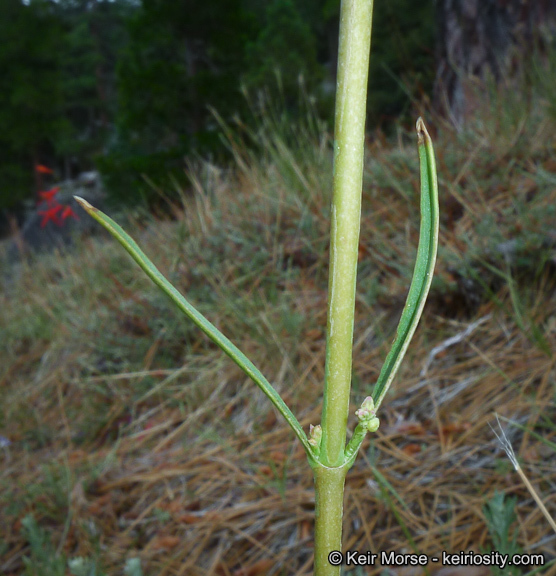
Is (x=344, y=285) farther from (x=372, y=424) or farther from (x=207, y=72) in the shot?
(x=207, y=72)

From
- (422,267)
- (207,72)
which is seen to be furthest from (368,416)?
(207,72)

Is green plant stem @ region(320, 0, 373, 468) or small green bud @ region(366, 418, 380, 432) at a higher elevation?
green plant stem @ region(320, 0, 373, 468)

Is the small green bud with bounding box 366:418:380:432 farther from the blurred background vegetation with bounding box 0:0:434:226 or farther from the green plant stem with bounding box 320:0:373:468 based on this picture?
the blurred background vegetation with bounding box 0:0:434:226

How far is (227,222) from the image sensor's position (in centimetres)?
217

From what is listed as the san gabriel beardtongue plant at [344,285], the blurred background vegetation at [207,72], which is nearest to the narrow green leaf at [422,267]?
the san gabriel beardtongue plant at [344,285]

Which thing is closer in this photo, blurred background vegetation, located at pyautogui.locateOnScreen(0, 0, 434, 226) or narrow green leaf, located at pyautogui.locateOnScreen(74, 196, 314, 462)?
narrow green leaf, located at pyautogui.locateOnScreen(74, 196, 314, 462)

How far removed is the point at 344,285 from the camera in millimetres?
345

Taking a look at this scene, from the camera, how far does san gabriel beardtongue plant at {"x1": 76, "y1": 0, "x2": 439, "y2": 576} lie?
33 centimetres

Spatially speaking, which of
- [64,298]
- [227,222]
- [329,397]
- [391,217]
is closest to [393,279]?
[391,217]

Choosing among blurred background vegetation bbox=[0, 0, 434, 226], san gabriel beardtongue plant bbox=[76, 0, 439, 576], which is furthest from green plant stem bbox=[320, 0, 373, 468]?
blurred background vegetation bbox=[0, 0, 434, 226]

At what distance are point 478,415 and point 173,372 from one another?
88 centimetres

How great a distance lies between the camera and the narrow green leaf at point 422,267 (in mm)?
364

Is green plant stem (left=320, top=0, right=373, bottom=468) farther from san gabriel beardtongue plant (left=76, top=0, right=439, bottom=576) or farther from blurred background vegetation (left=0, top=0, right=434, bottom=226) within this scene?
blurred background vegetation (left=0, top=0, right=434, bottom=226)

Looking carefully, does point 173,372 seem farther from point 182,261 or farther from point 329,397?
point 329,397
